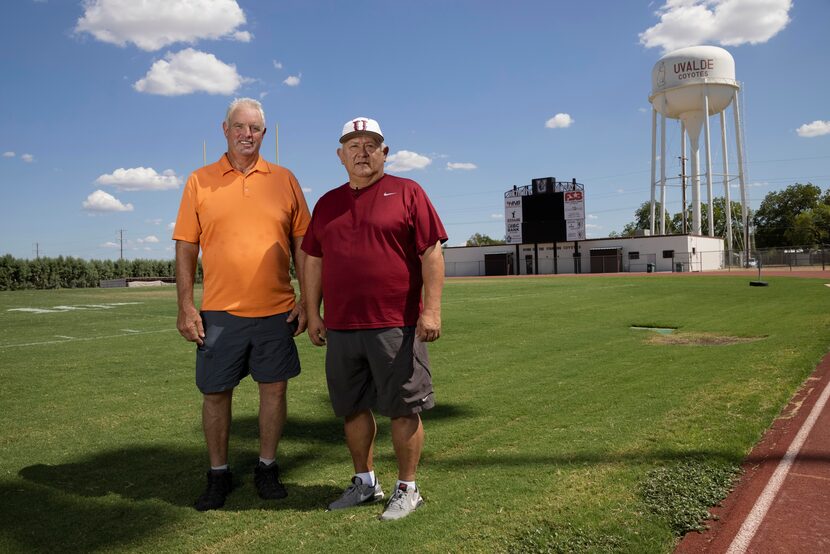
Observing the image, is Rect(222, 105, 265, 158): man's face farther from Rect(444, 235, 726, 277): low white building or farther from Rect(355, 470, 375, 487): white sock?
Rect(444, 235, 726, 277): low white building

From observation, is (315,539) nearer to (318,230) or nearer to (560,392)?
(318,230)

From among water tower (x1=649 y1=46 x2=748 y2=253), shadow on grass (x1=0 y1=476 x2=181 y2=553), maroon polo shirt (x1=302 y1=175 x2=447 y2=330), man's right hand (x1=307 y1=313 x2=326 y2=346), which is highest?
water tower (x1=649 y1=46 x2=748 y2=253)

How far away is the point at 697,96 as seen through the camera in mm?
59531

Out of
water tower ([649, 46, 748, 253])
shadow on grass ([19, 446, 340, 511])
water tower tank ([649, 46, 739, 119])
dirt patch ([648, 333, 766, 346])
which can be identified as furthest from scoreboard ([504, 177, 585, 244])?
shadow on grass ([19, 446, 340, 511])

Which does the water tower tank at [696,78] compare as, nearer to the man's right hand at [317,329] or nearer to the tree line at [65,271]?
the tree line at [65,271]

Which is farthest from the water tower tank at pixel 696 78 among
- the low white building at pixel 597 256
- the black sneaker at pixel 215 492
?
the black sneaker at pixel 215 492

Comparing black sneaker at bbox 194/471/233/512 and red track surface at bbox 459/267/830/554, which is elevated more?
black sneaker at bbox 194/471/233/512

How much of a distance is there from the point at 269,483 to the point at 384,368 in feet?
3.78

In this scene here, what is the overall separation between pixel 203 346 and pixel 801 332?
1098 centimetres

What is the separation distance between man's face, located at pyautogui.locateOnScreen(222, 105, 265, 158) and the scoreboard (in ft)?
179

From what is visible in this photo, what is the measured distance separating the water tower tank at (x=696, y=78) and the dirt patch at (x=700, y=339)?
55.7 m

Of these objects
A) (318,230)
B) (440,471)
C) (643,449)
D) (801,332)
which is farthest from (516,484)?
(801,332)

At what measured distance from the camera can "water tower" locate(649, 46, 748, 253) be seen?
5888 cm

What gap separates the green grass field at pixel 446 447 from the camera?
10.9ft
